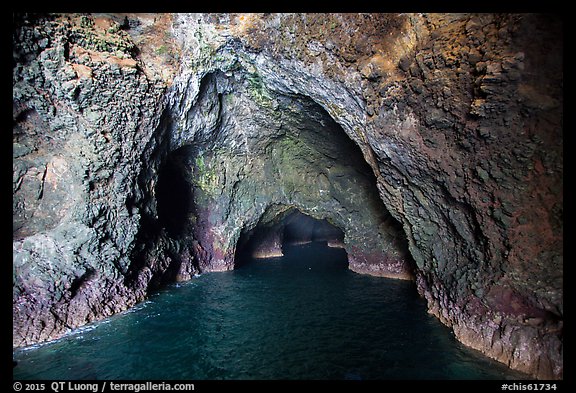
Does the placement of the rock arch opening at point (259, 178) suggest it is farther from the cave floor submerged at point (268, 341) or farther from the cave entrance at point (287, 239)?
the cave floor submerged at point (268, 341)

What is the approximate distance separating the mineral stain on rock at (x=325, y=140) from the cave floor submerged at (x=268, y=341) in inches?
34.6

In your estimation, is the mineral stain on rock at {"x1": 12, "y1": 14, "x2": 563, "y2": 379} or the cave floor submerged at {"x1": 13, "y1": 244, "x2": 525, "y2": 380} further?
the cave floor submerged at {"x1": 13, "y1": 244, "x2": 525, "y2": 380}

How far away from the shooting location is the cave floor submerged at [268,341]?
7.80m

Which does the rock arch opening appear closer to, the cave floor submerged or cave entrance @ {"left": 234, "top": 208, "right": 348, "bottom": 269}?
cave entrance @ {"left": 234, "top": 208, "right": 348, "bottom": 269}

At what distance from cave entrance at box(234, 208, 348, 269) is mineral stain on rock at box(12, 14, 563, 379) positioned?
4.58m

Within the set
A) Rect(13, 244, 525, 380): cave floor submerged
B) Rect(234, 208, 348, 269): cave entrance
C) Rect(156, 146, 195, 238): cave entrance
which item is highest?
Rect(156, 146, 195, 238): cave entrance

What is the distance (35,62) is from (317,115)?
9384 millimetres

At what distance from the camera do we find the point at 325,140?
49.0 feet

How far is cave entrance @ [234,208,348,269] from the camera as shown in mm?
19594

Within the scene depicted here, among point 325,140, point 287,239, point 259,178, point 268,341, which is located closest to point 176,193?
point 259,178

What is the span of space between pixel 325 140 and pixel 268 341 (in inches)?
351

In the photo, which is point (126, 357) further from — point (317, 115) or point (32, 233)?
point (317, 115)

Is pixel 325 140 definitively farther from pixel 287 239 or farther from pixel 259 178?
pixel 287 239

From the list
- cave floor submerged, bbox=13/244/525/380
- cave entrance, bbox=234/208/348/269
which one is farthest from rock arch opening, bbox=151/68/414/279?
cave floor submerged, bbox=13/244/525/380
